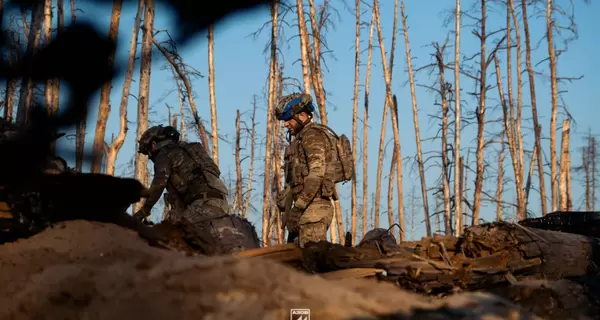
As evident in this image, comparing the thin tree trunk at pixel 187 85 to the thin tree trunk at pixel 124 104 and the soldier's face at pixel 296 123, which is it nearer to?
the thin tree trunk at pixel 124 104

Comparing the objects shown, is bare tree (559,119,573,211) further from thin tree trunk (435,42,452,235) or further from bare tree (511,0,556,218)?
thin tree trunk (435,42,452,235)

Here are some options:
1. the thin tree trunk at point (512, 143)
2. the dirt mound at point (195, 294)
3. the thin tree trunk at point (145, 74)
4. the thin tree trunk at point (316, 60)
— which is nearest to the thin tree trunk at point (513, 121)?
the thin tree trunk at point (512, 143)

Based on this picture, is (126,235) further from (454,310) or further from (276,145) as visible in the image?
(276,145)

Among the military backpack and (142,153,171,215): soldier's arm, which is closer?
(142,153,171,215): soldier's arm

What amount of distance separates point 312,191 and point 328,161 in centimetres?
37

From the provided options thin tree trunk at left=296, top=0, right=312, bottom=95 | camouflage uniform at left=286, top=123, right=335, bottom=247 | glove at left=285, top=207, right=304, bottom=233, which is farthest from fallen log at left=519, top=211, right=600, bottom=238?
thin tree trunk at left=296, top=0, right=312, bottom=95

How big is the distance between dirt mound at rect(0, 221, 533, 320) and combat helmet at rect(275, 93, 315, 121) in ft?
11.0

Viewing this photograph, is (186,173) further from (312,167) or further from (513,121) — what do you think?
(513,121)

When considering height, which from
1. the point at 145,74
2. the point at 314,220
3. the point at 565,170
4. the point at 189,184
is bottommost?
the point at 314,220

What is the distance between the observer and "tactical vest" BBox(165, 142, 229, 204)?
7340 millimetres

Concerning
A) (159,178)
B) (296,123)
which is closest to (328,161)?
(296,123)

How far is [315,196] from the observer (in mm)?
7070

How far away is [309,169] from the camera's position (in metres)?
7.07

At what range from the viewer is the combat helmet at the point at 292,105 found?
23.2ft
